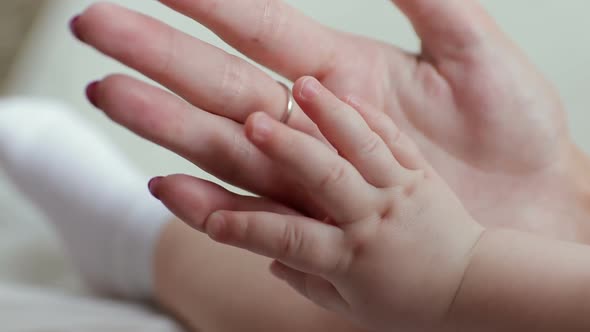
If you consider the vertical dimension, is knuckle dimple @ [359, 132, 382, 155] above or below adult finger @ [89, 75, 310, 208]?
above

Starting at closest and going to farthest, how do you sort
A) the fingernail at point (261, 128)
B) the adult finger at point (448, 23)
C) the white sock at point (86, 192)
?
the fingernail at point (261, 128) < the adult finger at point (448, 23) < the white sock at point (86, 192)

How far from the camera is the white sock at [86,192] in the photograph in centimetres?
74

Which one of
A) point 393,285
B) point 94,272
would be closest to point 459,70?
point 393,285

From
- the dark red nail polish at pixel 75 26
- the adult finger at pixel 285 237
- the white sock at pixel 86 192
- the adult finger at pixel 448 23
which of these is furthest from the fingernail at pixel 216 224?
the white sock at pixel 86 192

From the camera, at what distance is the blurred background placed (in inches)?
29.1

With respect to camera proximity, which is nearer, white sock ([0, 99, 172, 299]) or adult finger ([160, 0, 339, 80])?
adult finger ([160, 0, 339, 80])

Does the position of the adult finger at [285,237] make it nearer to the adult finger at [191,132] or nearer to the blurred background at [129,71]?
the adult finger at [191,132]

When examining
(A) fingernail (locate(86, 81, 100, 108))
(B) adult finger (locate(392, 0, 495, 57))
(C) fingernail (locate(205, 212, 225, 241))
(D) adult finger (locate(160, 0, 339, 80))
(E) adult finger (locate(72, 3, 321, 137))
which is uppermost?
(B) adult finger (locate(392, 0, 495, 57))

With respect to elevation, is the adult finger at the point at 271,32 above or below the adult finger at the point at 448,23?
below

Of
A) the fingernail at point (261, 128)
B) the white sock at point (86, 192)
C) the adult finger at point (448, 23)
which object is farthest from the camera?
the white sock at point (86, 192)

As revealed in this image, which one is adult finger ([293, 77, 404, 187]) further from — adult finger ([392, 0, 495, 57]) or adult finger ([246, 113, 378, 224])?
adult finger ([392, 0, 495, 57])

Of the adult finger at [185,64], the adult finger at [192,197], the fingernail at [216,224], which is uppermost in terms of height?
the adult finger at [185,64]

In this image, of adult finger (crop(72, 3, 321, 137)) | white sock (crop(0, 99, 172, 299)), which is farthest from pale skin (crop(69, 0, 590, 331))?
white sock (crop(0, 99, 172, 299))

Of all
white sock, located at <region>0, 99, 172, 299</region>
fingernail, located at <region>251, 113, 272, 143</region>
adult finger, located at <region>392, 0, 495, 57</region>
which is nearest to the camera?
fingernail, located at <region>251, 113, 272, 143</region>
